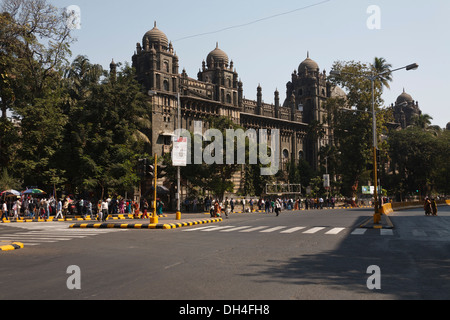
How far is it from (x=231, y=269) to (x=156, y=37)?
53674 millimetres

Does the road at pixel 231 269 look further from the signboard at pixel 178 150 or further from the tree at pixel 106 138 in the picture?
the tree at pixel 106 138

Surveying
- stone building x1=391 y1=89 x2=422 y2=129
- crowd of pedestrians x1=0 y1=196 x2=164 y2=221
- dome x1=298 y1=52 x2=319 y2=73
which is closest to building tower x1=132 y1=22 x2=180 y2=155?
crowd of pedestrians x1=0 y1=196 x2=164 y2=221

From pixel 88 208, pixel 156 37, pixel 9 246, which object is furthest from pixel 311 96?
pixel 9 246

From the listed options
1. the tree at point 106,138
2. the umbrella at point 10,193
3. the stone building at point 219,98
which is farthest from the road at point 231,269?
the stone building at point 219,98

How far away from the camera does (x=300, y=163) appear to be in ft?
Result: 263

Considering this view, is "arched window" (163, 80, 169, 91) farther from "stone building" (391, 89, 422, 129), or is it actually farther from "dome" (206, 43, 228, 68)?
"stone building" (391, 89, 422, 129)

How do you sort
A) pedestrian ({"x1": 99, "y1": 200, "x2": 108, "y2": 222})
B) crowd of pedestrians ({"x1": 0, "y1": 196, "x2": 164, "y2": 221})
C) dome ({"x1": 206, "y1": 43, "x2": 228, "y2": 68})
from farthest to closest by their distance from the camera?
1. dome ({"x1": 206, "y1": 43, "x2": 228, "y2": 68})
2. crowd of pedestrians ({"x1": 0, "y1": 196, "x2": 164, "y2": 221})
3. pedestrian ({"x1": 99, "y1": 200, "x2": 108, "y2": 222})

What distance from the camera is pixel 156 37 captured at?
191 feet

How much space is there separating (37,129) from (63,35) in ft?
30.3

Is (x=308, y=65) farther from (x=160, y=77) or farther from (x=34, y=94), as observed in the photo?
(x=34, y=94)

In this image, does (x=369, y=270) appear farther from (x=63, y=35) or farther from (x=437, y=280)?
(x=63, y=35)

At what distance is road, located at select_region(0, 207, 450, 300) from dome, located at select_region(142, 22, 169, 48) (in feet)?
156

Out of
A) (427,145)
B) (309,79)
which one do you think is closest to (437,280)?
(427,145)

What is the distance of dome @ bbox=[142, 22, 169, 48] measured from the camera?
190 ft
